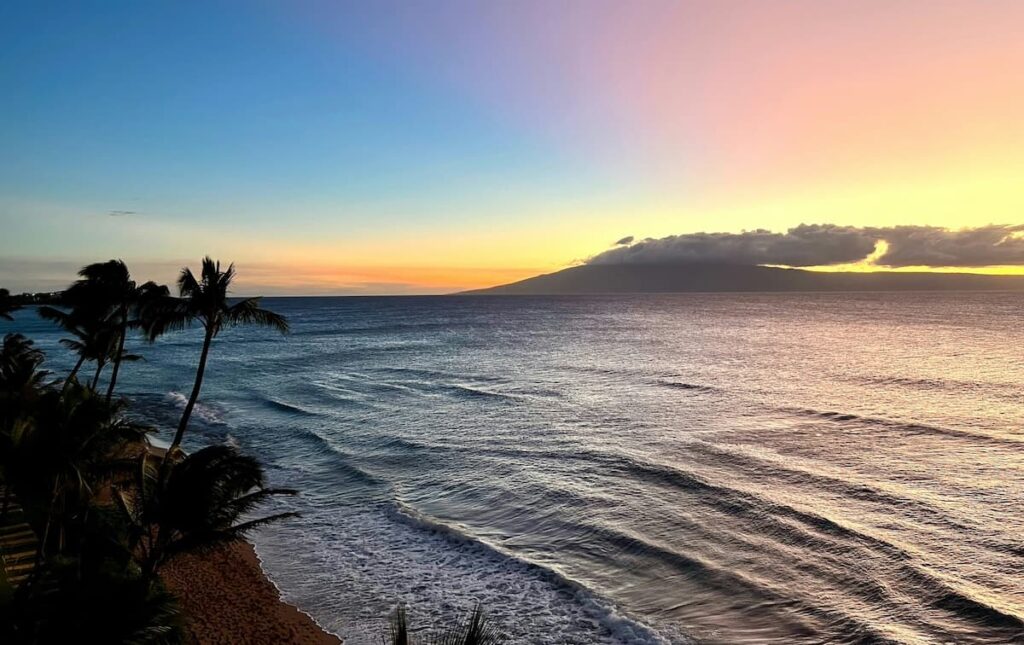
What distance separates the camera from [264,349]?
97.2 meters

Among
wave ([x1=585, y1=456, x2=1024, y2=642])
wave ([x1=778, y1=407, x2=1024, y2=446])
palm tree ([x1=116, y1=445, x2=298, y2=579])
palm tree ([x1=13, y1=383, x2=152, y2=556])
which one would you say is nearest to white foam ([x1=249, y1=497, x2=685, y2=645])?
wave ([x1=585, y1=456, x2=1024, y2=642])

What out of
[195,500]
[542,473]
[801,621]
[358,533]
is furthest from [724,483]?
[195,500]

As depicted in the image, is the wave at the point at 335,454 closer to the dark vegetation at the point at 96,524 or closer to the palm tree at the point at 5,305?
the dark vegetation at the point at 96,524

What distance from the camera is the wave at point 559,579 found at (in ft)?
55.4

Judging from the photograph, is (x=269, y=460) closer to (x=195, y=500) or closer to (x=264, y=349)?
(x=195, y=500)

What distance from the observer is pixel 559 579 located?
66.4 feet

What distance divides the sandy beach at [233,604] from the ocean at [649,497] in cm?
71

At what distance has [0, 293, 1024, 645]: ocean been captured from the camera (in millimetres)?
18281

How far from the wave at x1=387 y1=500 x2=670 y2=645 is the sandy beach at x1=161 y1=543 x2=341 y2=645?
6399 millimetres

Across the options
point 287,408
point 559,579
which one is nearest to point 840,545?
point 559,579

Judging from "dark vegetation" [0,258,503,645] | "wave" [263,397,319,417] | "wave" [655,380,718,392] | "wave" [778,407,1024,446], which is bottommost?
"wave" [778,407,1024,446]

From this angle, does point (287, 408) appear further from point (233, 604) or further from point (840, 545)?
point (840, 545)

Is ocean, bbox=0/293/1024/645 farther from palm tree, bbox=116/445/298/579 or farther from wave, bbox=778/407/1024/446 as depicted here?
palm tree, bbox=116/445/298/579

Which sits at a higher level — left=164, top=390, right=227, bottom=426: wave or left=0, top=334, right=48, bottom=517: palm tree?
left=0, top=334, right=48, bottom=517: palm tree
